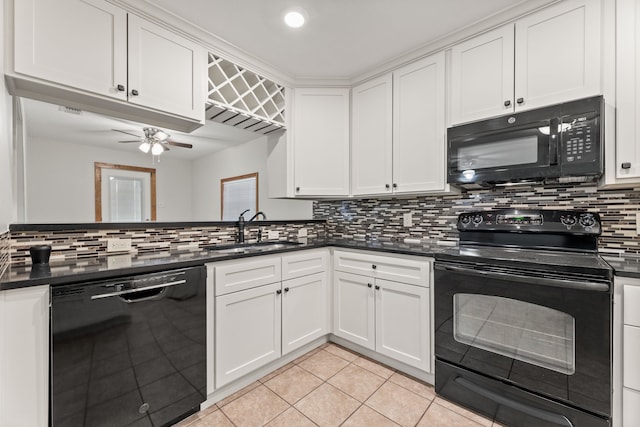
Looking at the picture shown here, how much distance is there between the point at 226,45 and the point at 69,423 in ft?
7.66

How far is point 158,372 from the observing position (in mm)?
1388

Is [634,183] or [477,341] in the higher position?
[634,183]

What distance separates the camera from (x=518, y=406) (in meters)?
1.45

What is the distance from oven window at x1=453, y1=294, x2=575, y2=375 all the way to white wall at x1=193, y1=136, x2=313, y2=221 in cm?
202

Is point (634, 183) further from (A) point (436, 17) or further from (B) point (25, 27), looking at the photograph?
(B) point (25, 27)

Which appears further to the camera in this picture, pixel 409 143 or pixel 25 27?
pixel 409 143

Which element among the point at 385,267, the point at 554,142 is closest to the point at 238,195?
the point at 385,267

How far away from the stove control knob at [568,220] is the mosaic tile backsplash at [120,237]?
219 cm

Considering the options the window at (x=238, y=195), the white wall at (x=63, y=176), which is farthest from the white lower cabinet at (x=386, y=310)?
the white wall at (x=63, y=176)

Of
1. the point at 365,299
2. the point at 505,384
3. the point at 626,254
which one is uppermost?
the point at 626,254

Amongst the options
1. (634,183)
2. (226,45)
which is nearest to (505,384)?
(634,183)

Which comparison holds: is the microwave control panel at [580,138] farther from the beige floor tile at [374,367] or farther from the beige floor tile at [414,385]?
the beige floor tile at [374,367]

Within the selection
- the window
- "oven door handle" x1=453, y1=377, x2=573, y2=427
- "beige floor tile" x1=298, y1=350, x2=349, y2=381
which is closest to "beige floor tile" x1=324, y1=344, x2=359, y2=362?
"beige floor tile" x1=298, y1=350, x2=349, y2=381

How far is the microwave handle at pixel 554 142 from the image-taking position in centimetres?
158
